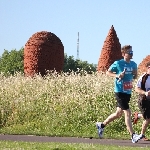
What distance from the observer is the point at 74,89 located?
658 inches

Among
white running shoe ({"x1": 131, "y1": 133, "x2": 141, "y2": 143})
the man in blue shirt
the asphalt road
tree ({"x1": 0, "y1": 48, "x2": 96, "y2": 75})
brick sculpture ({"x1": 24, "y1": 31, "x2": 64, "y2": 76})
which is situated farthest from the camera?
tree ({"x1": 0, "y1": 48, "x2": 96, "y2": 75})

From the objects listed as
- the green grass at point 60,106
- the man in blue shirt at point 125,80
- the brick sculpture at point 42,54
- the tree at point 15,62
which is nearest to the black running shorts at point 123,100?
the man in blue shirt at point 125,80

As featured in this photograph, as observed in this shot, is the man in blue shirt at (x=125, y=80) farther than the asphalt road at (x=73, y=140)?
Yes

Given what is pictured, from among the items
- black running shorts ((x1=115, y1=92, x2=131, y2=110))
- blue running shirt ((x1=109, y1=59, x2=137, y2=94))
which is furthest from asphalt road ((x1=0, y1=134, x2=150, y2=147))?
blue running shirt ((x1=109, y1=59, x2=137, y2=94))

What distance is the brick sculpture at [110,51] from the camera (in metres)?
31.9

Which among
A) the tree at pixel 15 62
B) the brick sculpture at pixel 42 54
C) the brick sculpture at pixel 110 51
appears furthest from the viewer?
the tree at pixel 15 62

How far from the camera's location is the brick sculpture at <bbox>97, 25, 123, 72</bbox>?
105 feet

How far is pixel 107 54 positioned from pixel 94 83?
51.4ft

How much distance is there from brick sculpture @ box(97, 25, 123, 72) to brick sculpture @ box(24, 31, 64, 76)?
513 centimetres

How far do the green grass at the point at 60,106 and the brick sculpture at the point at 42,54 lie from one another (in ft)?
29.7

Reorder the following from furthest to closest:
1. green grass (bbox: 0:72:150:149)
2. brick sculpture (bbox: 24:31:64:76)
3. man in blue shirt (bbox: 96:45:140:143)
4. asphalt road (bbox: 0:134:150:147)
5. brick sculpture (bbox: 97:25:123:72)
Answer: brick sculpture (bbox: 97:25:123:72) < brick sculpture (bbox: 24:31:64:76) < green grass (bbox: 0:72:150:149) < man in blue shirt (bbox: 96:45:140:143) < asphalt road (bbox: 0:134:150:147)

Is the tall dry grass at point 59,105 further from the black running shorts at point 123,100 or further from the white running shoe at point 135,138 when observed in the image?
the white running shoe at point 135,138

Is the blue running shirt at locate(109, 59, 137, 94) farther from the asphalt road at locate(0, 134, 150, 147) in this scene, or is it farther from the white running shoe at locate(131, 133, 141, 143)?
the asphalt road at locate(0, 134, 150, 147)

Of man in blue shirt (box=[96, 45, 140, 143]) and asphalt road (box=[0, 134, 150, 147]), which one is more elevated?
man in blue shirt (box=[96, 45, 140, 143])
